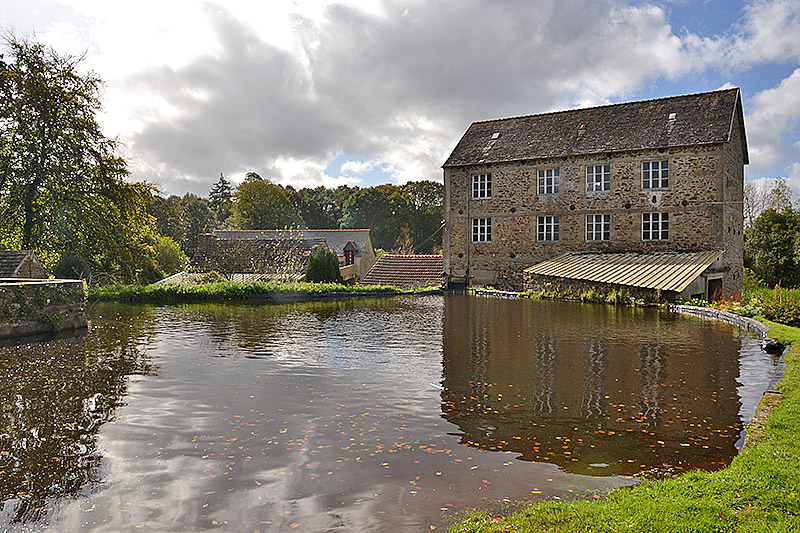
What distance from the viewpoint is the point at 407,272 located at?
1355 inches

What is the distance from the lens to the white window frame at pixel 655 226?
27062mm

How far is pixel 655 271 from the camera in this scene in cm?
2345

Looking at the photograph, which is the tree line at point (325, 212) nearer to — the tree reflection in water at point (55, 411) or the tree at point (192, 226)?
the tree at point (192, 226)

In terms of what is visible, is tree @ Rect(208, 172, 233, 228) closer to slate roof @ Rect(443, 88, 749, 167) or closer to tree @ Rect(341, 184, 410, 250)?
tree @ Rect(341, 184, 410, 250)

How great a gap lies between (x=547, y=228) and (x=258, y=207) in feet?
132

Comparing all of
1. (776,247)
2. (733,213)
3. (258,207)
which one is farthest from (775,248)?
(258,207)

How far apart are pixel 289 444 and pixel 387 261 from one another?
29.7 meters

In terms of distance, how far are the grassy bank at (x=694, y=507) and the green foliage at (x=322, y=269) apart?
25187mm

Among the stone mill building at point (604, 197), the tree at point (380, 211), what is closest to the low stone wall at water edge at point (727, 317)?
the stone mill building at point (604, 197)

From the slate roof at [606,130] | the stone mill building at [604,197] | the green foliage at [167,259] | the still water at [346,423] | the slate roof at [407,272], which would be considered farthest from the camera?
the green foliage at [167,259]

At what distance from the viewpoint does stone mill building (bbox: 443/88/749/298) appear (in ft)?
84.6

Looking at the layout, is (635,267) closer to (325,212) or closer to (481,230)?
(481,230)

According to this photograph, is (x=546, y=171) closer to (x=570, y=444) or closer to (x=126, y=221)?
(x=126, y=221)

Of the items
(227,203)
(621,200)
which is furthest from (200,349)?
(227,203)
